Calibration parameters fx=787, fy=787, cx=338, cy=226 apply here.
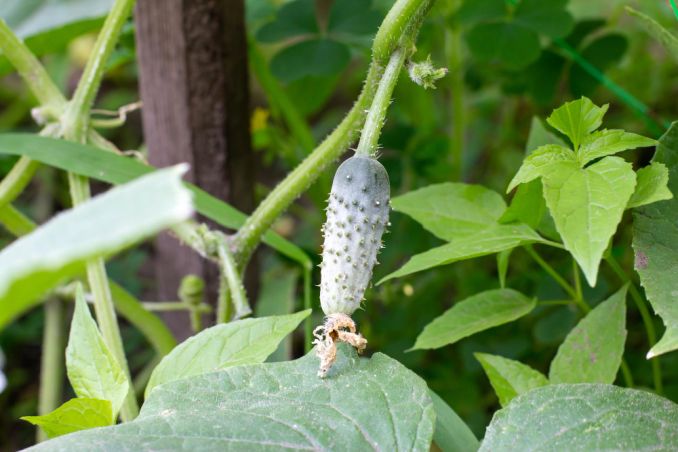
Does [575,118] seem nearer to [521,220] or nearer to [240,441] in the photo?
[521,220]

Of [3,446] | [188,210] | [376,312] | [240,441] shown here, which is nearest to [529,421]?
[240,441]

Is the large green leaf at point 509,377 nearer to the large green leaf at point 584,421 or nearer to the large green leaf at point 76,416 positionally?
the large green leaf at point 584,421

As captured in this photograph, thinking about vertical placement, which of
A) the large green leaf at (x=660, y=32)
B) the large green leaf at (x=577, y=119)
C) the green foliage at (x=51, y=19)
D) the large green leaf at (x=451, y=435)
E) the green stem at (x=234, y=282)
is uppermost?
the green foliage at (x=51, y=19)

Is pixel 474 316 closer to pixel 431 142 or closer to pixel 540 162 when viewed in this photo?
pixel 540 162

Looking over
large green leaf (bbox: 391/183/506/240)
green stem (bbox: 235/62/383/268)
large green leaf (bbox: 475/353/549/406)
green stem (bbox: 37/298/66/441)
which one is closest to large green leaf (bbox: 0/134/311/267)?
green stem (bbox: 235/62/383/268)

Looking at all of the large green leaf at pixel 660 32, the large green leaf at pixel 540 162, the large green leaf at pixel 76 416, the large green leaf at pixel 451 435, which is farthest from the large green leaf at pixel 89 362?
the large green leaf at pixel 660 32

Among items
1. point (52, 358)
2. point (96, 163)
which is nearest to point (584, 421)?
point (96, 163)
